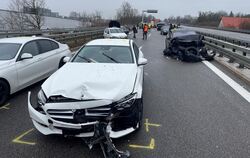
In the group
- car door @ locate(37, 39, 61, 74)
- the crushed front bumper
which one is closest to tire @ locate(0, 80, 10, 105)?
car door @ locate(37, 39, 61, 74)

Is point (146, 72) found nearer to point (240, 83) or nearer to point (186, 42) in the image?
point (240, 83)

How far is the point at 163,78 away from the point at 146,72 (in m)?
1.16

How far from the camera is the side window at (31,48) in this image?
6196 mm

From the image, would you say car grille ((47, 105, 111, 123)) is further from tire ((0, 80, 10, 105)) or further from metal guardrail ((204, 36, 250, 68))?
metal guardrail ((204, 36, 250, 68))

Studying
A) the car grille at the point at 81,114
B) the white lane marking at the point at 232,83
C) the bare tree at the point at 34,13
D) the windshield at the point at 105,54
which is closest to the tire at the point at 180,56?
the white lane marking at the point at 232,83

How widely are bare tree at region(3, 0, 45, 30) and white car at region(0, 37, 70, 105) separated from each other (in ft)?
91.3

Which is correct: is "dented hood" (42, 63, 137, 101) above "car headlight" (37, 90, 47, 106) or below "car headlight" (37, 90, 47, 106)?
above

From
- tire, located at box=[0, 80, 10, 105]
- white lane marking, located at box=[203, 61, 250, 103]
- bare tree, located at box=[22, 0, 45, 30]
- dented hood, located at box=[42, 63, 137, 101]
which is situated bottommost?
white lane marking, located at box=[203, 61, 250, 103]

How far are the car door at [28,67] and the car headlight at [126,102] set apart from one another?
3569 millimetres

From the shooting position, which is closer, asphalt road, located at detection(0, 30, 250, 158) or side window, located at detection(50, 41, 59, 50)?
asphalt road, located at detection(0, 30, 250, 158)

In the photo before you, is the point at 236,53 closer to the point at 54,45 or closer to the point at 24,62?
the point at 54,45

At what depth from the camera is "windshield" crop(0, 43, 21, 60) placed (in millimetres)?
5741

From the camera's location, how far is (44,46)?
7.12 m

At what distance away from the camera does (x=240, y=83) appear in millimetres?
7234
